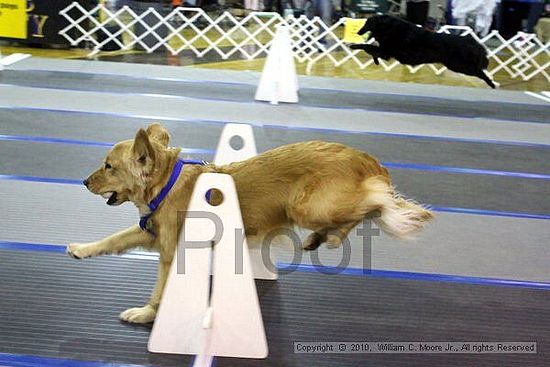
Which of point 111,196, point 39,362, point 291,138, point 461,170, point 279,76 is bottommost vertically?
point 461,170

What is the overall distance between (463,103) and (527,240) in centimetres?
457

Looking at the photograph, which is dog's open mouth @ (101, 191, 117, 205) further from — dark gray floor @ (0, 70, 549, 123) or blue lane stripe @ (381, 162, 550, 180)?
dark gray floor @ (0, 70, 549, 123)

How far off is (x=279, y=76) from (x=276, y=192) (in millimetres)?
4857

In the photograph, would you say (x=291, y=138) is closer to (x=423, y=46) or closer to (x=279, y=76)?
(x=279, y=76)

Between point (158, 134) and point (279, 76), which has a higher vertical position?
point (158, 134)

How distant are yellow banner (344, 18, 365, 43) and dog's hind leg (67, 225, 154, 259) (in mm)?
8195

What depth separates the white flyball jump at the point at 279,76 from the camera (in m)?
7.34

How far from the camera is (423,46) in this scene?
8383 mm

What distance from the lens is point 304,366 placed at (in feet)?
8.33

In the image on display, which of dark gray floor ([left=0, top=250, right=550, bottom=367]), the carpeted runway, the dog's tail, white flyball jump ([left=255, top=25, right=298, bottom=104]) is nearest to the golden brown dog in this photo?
the dog's tail

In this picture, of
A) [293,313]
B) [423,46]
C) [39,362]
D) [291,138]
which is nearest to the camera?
[39,362]

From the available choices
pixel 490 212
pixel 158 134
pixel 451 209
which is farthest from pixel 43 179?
pixel 490 212

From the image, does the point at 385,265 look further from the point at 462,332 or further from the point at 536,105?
the point at 536,105

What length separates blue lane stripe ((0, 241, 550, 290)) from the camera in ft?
11.1
